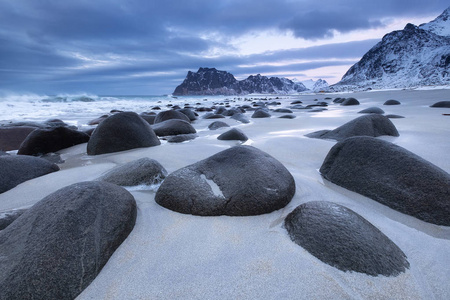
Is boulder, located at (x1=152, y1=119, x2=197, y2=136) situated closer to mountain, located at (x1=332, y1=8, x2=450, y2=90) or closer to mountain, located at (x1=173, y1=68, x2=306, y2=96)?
mountain, located at (x1=332, y1=8, x2=450, y2=90)

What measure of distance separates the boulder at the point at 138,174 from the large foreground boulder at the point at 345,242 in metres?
1.42

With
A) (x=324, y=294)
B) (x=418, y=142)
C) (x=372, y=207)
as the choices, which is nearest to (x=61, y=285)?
(x=324, y=294)

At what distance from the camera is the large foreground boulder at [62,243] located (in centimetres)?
109

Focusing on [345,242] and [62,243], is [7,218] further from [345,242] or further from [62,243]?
[345,242]

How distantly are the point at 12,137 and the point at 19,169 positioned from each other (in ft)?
10.3

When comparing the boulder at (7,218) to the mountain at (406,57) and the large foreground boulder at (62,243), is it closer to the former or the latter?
the large foreground boulder at (62,243)

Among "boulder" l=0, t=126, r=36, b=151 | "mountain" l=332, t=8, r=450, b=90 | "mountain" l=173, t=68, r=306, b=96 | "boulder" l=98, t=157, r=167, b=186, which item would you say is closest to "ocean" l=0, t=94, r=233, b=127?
"boulder" l=0, t=126, r=36, b=151

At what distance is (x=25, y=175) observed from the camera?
265 cm

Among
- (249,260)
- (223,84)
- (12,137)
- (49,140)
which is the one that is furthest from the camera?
(223,84)

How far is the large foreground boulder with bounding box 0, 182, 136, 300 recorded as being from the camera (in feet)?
3.58

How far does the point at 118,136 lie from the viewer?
3.92 meters

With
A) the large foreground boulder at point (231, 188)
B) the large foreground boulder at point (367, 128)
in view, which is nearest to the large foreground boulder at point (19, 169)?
the large foreground boulder at point (231, 188)

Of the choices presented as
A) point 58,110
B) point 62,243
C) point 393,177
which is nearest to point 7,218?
point 62,243

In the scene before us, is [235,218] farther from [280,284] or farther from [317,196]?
[317,196]
